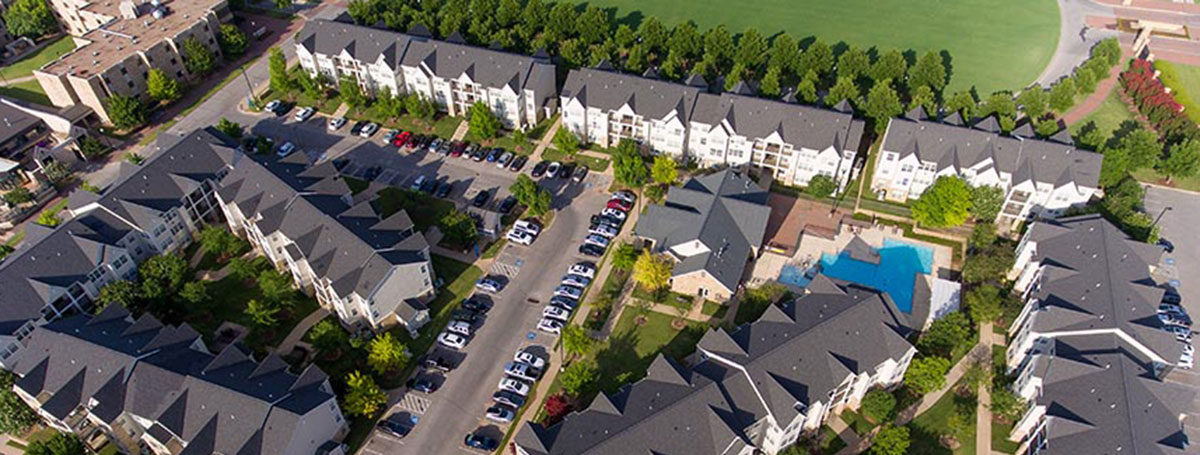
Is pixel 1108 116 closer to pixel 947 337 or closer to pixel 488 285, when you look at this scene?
pixel 947 337

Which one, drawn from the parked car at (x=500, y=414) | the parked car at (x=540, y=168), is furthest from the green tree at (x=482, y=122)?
the parked car at (x=500, y=414)

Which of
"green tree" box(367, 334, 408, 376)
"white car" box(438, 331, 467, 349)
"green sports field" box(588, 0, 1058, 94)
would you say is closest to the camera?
"green tree" box(367, 334, 408, 376)

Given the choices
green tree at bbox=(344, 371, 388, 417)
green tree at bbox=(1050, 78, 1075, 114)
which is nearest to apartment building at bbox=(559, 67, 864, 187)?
green tree at bbox=(1050, 78, 1075, 114)

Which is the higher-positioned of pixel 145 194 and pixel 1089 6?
pixel 1089 6

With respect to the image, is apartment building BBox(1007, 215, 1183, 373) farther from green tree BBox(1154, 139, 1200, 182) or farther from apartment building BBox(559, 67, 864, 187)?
apartment building BBox(559, 67, 864, 187)

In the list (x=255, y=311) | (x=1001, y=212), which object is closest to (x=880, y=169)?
(x=1001, y=212)

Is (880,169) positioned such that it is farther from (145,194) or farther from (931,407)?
(145,194)

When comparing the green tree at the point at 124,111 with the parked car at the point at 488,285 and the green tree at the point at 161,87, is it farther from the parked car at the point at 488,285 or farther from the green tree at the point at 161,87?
the parked car at the point at 488,285
